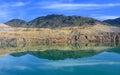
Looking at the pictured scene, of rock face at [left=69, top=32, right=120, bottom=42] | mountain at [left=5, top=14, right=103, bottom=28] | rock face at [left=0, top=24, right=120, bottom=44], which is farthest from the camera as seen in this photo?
mountain at [left=5, top=14, right=103, bottom=28]

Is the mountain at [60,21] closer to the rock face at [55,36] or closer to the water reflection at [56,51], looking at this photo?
the rock face at [55,36]

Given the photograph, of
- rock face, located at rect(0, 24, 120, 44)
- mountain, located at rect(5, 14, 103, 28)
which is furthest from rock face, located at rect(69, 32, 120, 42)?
mountain, located at rect(5, 14, 103, 28)

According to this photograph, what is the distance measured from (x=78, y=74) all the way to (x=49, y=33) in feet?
198

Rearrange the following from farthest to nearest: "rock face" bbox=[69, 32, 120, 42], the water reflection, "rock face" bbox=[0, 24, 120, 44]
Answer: "rock face" bbox=[69, 32, 120, 42]
"rock face" bbox=[0, 24, 120, 44]
the water reflection

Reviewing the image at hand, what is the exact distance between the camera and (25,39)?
82250 mm

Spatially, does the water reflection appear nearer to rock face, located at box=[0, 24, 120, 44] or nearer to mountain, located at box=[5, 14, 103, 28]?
rock face, located at box=[0, 24, 120, 44]

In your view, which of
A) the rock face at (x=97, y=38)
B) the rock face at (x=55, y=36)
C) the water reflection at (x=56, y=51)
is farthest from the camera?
the rock face at (x=97, y=38)

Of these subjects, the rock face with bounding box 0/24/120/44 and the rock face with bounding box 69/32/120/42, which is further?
the rock face with bounding box 69/32/120/42

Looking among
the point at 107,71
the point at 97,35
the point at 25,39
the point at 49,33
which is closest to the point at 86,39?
the point at 97,35

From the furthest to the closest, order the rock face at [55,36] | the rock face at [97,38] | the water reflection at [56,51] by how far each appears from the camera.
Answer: the rock face at [97,38]
the rock face at [55,36]
the water reflection at [56,51]

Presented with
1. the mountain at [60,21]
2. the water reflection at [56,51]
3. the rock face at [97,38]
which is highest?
the mountain at [60,21]

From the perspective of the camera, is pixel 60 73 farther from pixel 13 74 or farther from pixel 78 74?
pixel 13 74

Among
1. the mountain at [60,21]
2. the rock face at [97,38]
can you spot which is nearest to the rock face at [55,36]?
the rock face at [97,38]

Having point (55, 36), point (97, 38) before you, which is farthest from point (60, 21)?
point (55, 36)
